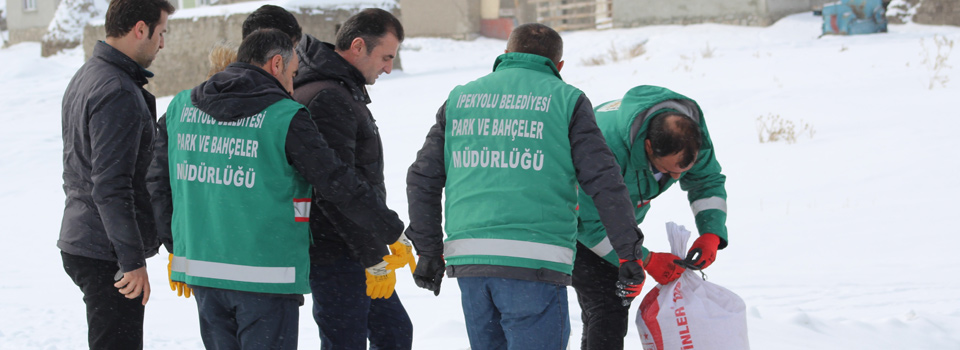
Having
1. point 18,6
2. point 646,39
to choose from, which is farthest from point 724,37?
point 18,6

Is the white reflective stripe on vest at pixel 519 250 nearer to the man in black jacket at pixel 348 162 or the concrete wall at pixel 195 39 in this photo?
the man in black jacket at pixel 348 162

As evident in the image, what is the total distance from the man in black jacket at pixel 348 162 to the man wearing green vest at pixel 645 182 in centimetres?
71

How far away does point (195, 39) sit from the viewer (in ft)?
48.6

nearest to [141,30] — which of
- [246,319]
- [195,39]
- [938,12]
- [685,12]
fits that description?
[246,319]

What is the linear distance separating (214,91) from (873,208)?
5332 mm

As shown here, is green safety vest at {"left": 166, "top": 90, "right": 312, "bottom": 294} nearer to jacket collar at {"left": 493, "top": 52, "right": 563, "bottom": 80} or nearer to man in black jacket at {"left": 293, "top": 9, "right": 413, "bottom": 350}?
man in black jacket at {"left": 293, "top": 9, "right": 413, "bottom": 350}

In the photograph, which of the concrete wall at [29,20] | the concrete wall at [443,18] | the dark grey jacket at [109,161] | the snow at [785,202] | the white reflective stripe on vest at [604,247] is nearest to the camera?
the dark grey jacket at [109,161]

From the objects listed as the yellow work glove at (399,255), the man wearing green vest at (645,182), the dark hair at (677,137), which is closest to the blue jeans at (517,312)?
the yellow work glove at (399,255)

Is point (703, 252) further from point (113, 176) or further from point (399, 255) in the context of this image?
point (113, 176)

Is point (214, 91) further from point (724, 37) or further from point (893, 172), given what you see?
point (724, 37)

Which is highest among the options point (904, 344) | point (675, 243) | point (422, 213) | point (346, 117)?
point (346, 117)

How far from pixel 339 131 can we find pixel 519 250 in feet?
2.39

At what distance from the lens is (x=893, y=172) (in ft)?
23.0

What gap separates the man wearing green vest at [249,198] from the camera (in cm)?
247
